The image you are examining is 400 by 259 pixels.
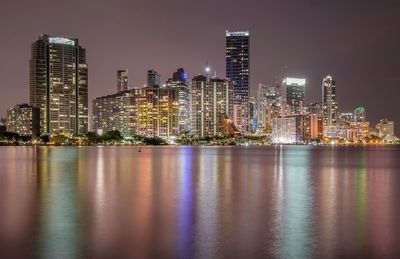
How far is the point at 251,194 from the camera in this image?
1284 inches

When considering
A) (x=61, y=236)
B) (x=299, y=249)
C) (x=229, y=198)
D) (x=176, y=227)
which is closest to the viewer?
(x=299, y=249)

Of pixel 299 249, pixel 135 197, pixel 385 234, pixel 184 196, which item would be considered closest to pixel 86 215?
pixel 135 197

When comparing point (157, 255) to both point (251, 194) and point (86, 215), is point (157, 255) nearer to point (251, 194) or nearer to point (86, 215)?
point (86, 215)

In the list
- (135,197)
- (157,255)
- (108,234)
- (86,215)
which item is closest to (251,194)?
(135,197)

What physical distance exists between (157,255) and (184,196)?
1608cm

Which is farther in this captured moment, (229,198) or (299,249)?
(229,198)

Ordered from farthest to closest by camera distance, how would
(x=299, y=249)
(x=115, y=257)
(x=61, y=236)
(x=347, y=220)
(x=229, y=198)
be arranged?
(x=229, y=198), (x=347, y=220), (x=61, y=236), (x=299, y=249), (x=115, y=257)

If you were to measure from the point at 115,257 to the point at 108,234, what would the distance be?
3.67m

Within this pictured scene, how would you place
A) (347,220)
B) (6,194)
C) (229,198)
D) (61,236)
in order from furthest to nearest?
(6,194), (229,198), (347,220), (61,236)

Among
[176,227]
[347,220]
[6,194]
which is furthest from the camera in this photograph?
[6,194]

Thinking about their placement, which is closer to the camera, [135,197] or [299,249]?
[299,249]

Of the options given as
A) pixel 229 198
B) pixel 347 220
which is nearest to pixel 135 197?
pixel 229 198

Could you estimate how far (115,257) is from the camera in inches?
589

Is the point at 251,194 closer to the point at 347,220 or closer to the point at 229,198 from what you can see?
the point at 229,198
